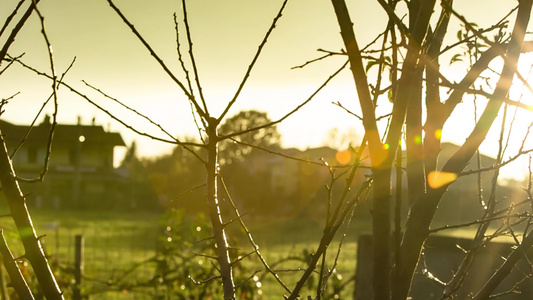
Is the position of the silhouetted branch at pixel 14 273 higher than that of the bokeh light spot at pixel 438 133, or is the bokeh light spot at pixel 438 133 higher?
the bokeh light spot at pixel 438 133

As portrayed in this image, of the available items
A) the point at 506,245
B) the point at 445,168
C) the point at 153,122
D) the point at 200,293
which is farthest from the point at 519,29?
the point at 200,293

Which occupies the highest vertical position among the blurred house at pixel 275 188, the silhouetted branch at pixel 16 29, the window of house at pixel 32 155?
the window of house at pixel 32 155

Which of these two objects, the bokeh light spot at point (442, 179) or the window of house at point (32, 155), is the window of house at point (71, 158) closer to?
the window of house at point (32, 155)

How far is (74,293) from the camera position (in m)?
5.15

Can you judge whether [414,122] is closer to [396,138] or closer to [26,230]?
[396,138]

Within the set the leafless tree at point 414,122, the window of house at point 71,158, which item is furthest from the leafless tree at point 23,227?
the window of house at point 71,158

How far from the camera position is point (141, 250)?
17391 mm

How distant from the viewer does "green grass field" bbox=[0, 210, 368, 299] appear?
586cm

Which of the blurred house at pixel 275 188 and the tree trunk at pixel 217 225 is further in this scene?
the blurred house at pixel 275 188

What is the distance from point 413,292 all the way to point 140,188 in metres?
37.3

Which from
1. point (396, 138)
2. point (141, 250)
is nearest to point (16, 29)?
point (396, 138)

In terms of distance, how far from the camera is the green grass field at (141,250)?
5859 mm

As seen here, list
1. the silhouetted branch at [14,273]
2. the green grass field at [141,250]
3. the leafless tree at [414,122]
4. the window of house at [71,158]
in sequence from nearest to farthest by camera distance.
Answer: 1. the leafless tree at [414,122]
2. the silhouetted branch at [14,273]
3. the green grass field at [141,250]
4. the window of house at [71,158]

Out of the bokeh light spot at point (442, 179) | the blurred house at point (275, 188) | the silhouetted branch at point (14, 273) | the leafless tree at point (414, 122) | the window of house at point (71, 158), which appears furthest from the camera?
the window of house at point (71, 158)
